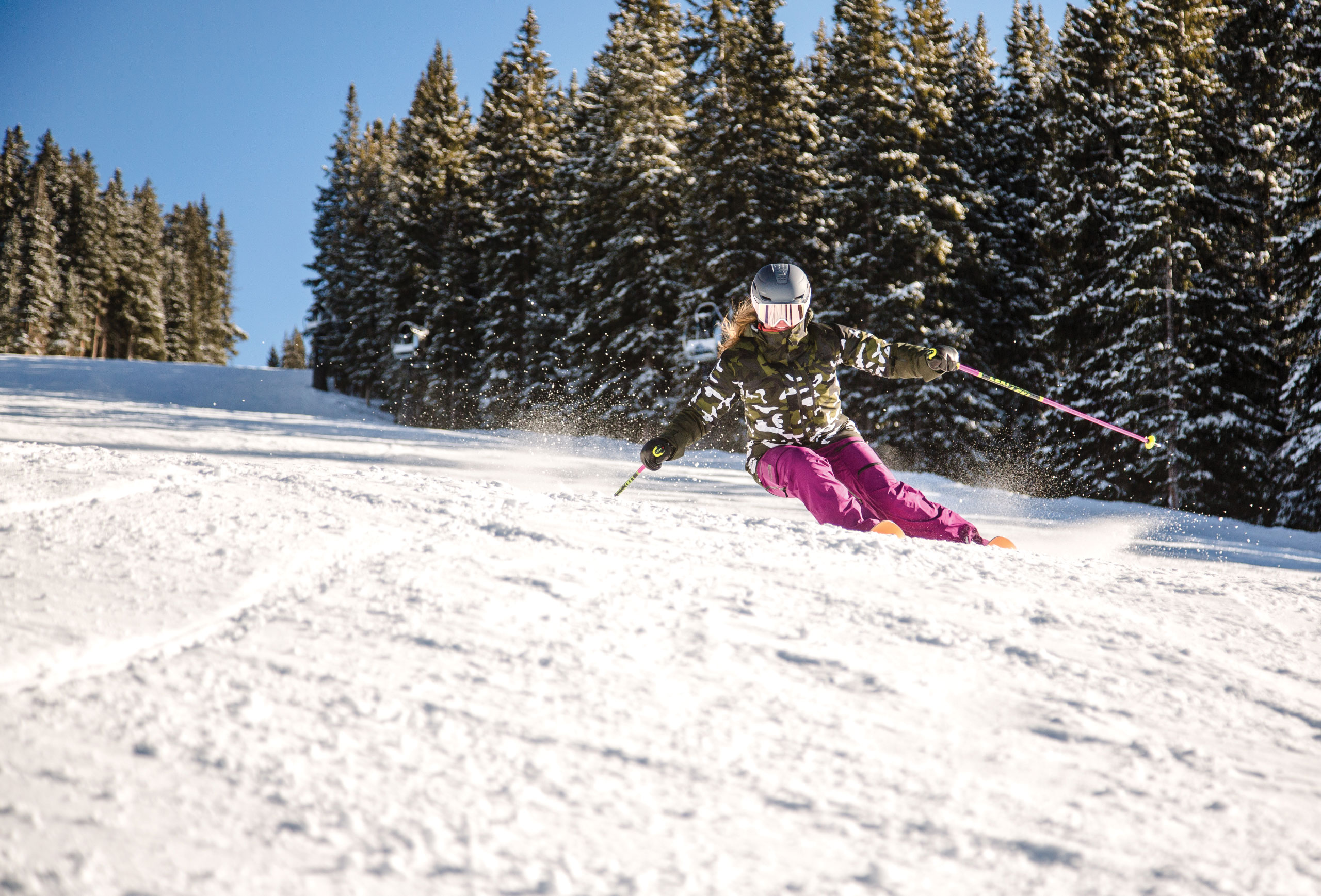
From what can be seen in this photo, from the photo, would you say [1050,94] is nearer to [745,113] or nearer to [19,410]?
[745,113]

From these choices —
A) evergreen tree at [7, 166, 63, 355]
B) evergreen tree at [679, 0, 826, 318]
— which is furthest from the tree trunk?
evergreen tree at [7, 166, 63, 355]

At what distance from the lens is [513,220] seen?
25672mm

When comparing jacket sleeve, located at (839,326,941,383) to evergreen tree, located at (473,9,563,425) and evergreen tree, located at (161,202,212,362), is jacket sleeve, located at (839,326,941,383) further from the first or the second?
evergreen tree, located at (161,202,212,362)

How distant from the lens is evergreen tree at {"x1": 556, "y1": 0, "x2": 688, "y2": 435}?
20344 mm

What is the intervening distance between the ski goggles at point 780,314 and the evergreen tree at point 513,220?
21066 mm

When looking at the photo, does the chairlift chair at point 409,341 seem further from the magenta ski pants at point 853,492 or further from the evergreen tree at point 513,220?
the magenta ski pants at point 853,492

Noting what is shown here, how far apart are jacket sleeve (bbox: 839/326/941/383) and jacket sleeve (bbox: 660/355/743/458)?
2.34 ft

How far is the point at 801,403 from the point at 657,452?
91 cm

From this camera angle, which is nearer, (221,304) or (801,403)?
(801,403)

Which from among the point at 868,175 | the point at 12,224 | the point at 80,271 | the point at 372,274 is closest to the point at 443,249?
the point at 372,274

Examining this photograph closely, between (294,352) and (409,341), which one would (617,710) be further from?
(294,352)

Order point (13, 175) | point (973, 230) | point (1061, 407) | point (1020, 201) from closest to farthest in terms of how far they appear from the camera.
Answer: point (1061, 407)
point (973, 230)
point (1020, 201)
point (13, 175)

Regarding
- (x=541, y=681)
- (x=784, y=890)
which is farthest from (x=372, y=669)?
(x=784, y=890)

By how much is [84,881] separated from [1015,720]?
1.86 m
